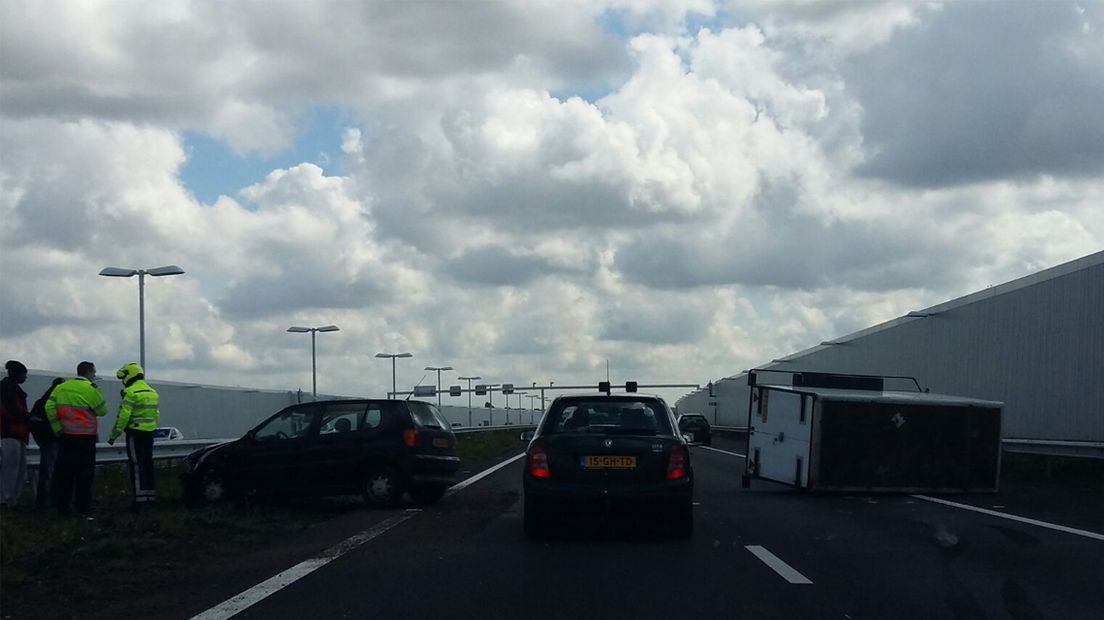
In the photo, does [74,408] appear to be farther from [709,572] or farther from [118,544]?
[709,572]

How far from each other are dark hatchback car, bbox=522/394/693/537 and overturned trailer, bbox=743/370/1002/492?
25.5 ft

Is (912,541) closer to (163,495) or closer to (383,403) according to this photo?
(383,403)

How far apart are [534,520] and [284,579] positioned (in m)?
3.61

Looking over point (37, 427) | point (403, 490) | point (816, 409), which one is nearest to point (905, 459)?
point (816, 409)

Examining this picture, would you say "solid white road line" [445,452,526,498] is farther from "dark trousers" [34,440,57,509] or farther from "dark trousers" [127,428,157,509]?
"dark trousers" [34,440,57,509]

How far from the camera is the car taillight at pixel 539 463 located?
42.6 ft

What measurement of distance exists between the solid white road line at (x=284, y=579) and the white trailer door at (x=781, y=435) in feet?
28.0

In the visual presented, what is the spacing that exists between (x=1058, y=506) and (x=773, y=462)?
195 inches

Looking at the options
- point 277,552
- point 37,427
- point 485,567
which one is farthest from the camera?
point 37,427

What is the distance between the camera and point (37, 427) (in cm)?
1578

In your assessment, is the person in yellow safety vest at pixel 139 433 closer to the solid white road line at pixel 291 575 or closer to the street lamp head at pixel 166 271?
the solid white road line at pixel 291 575

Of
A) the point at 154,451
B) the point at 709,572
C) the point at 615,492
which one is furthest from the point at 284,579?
the point at 154,451

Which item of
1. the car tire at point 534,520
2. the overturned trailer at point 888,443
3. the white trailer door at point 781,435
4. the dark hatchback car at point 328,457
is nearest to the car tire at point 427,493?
the dark hatchback car at point 328,457

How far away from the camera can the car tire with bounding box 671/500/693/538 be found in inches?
513
